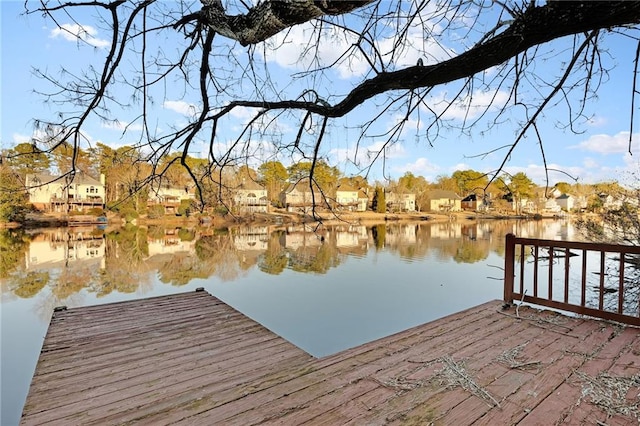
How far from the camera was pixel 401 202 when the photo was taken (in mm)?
44125

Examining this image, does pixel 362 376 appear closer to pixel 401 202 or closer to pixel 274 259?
pixel 274 259

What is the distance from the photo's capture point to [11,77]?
2.09 metres

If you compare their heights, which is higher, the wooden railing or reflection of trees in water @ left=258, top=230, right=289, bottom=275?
the wooden railing

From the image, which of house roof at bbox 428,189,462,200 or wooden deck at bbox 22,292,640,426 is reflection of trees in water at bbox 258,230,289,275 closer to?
wooden deck at bbox 22,292,640,426

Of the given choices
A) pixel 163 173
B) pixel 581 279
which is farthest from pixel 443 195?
pixel 163 173

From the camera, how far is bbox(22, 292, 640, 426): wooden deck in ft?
5.57

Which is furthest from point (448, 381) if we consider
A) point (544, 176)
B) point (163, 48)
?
point (163, 48)

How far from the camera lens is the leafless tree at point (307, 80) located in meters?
1.81

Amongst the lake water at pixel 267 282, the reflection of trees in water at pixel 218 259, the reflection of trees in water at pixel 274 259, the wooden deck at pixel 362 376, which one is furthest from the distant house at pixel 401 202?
the wooden deck at pixel 362 376

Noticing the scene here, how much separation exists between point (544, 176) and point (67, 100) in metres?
2.87

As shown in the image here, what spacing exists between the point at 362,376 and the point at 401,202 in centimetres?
4350

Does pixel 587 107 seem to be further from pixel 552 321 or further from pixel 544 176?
pixel 552 321

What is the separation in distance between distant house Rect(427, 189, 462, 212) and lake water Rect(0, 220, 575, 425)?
32.0 meters

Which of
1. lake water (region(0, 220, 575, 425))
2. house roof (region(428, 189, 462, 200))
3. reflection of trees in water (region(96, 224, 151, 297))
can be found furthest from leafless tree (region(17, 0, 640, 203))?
house roof (region(428, 189, 462, 200))
